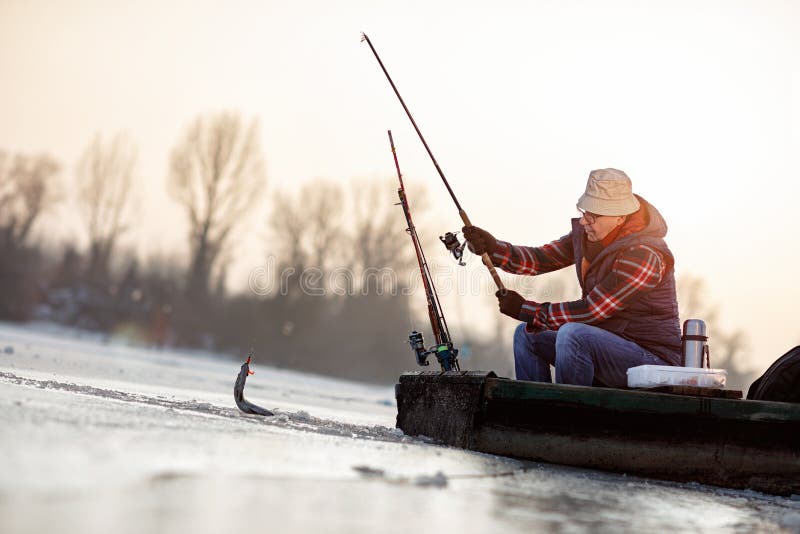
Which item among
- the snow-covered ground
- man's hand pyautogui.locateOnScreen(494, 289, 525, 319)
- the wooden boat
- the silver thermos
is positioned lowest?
the snow-covered ground

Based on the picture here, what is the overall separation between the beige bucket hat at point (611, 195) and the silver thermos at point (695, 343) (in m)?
0.65

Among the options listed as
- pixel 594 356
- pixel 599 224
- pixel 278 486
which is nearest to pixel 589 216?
pixel 599 224

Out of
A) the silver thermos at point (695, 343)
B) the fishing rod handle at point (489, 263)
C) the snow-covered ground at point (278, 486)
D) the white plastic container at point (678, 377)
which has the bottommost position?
the snow-covered ground at point (278, 486)

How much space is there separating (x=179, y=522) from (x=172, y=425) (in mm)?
1567

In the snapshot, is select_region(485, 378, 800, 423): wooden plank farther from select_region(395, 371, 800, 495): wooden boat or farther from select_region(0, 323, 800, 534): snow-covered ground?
select_region(0, 323, 800, 534): snow-covered ground

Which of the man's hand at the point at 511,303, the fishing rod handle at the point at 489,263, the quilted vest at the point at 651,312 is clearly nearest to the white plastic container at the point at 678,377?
the quilted vest at the point at 651,312

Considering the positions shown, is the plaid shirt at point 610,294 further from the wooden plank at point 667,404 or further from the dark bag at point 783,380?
the dark bag at point 783,380

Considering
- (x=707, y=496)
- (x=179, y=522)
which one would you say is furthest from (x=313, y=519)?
(x=707, y=496)

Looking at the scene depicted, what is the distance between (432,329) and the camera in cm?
548

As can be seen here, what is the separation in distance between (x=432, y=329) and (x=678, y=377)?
5.64ft

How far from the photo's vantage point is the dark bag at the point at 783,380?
14.5 feet

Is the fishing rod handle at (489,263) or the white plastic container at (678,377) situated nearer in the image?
the white plastic container at (678,377)

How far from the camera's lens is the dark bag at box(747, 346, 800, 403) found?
441 centimetres

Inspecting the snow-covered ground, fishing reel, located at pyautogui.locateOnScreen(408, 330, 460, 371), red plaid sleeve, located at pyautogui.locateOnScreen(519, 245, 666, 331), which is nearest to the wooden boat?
the snow-covered ground
